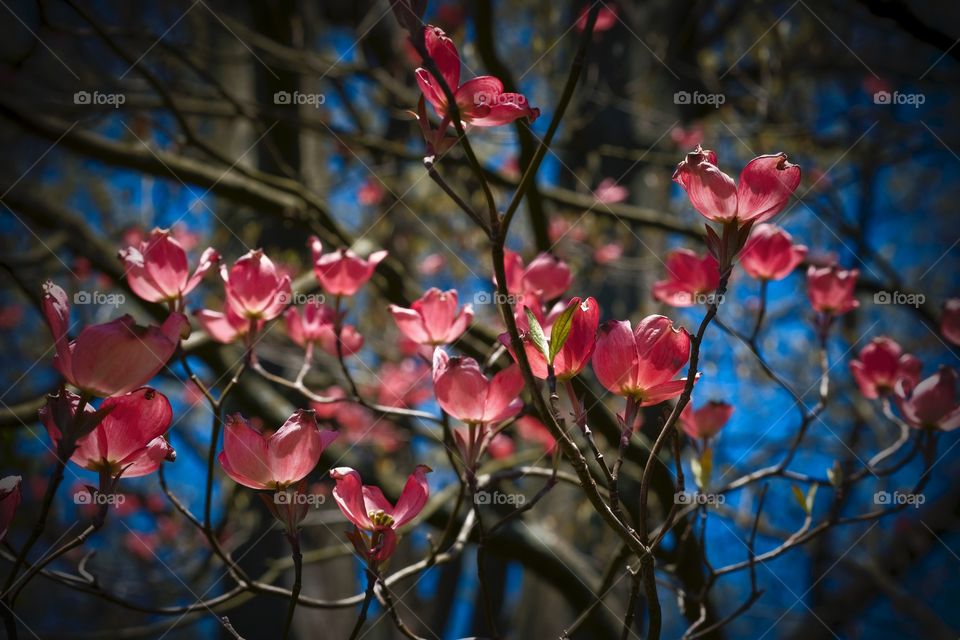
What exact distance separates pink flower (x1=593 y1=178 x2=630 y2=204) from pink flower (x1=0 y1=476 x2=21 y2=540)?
1.73m

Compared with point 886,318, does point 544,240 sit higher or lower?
lower

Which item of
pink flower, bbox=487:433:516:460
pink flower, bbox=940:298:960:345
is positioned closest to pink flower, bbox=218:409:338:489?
pink flower, bbox=940:298:960:345

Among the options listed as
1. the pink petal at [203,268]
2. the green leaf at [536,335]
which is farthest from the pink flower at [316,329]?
the green leaf at [536,335]

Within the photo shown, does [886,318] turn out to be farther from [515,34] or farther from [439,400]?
[439,400]

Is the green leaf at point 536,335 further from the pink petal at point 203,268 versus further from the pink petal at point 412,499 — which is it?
the pink petal at point 203,268

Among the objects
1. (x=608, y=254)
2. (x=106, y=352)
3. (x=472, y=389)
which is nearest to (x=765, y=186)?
(x=472, y=389)

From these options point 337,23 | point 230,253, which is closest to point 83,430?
point 230,253

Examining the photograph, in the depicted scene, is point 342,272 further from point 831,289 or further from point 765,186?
point 831,289

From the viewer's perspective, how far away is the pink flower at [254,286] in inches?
26.3

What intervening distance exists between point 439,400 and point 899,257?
3.90 metres

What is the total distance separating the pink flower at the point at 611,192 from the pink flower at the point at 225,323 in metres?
1.46

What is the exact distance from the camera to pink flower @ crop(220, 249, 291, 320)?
0.67 metres

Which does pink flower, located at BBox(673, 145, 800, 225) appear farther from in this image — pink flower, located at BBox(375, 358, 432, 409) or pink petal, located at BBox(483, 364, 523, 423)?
pink flower, located at BBox(375, 358, 432, 409)

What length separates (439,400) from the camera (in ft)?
1.75
